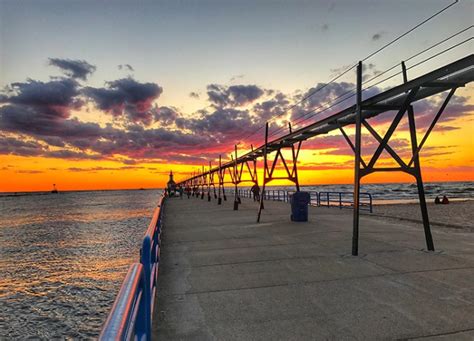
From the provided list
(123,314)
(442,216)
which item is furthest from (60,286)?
(442,216)

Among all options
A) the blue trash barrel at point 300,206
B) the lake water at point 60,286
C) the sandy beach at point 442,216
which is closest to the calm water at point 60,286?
the lake water at point 60,286

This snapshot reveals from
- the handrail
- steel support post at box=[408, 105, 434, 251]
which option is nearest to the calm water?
the handrail

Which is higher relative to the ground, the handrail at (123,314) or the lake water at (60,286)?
the handrail at (123,314)

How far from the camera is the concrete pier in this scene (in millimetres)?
4523

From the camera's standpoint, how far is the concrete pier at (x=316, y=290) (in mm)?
4523

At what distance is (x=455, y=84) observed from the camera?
7.95 m

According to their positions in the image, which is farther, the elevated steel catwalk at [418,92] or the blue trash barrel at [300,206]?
the blue trash barrel at [300,206]

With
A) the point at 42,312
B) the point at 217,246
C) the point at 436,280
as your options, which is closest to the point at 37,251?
the point at 42,312

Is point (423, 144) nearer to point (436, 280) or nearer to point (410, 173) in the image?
point (410, 173)

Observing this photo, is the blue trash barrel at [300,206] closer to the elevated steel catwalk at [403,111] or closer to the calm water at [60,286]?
the elevated steel catwalk at [403,111]

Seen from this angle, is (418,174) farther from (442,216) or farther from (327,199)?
(327,199)

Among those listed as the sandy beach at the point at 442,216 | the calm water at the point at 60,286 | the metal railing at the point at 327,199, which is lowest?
the calm water at the point at 60,286

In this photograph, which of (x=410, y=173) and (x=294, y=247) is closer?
(x=410, y=173)

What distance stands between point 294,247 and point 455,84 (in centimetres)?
608
